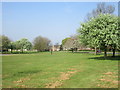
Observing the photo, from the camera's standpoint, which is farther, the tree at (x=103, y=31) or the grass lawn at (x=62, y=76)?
the tree at (x=103, y=31)

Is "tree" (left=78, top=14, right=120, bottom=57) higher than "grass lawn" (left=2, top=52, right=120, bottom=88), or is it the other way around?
"tree" (left=78, top=14, right=120, bottom=57)

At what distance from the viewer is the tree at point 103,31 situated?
62.8ft

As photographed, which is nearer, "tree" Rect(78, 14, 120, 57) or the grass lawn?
the grass lawn

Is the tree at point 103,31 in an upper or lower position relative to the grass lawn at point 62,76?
upper

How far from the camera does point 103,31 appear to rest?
63.8 feet

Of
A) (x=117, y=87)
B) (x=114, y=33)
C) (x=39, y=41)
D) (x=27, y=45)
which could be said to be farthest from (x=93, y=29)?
(x=27, y=45)

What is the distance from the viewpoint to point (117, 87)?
22.1 ft

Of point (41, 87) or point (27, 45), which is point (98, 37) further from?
point (27, 45)

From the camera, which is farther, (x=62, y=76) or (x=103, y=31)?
(x=103, y=31)

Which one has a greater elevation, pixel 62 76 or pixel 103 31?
pixel 103 31

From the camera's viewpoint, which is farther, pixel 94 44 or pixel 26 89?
pixel 94 44

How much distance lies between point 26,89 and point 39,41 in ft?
244

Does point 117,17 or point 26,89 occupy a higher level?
point 117,17

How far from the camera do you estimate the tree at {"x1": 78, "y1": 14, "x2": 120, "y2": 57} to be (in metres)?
19.2
